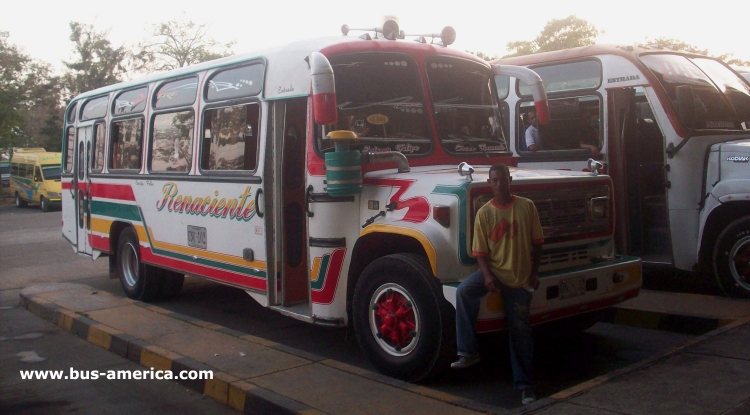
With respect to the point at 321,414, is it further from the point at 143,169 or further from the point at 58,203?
Answer: the point at 58,203

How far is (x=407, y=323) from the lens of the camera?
5.35 metres

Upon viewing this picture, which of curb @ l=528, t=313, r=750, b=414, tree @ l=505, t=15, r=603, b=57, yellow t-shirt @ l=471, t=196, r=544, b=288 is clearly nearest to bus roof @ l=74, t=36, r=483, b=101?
yellow t-shirt @ l=471, t=196, r=544, b=288

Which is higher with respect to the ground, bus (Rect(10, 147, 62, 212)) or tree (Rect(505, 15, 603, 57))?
tree (Rect(505, 15, 603, 57))

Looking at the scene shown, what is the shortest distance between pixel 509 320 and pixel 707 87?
514 centimetres

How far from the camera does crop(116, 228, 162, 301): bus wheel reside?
913 cm

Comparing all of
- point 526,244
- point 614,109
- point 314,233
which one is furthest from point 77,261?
point 526,244

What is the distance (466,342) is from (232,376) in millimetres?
1886

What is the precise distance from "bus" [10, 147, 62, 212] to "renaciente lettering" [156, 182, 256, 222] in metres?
23.9

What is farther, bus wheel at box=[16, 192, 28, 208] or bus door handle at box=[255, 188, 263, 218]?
bus wheel at box=[16, 192, 28, 208]

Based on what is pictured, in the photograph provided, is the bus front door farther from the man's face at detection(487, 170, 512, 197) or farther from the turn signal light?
the man's face at detection(487, 170, 512, 197)

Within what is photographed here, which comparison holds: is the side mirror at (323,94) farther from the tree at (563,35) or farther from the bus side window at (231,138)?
the tree at (563,35)

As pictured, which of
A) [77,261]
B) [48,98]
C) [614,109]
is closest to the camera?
[614,109]

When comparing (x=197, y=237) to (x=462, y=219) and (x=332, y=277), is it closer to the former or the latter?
(x=332, y=277)

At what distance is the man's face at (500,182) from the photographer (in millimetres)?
4816
